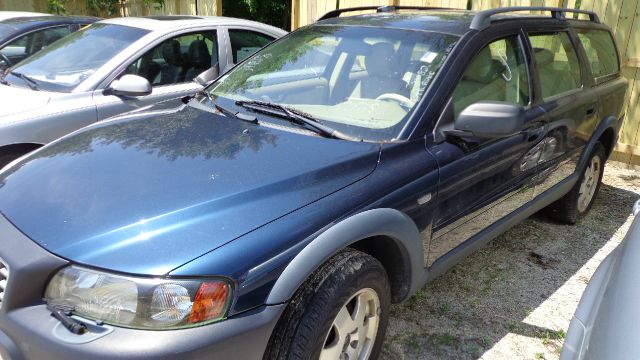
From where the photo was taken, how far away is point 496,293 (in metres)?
3.38

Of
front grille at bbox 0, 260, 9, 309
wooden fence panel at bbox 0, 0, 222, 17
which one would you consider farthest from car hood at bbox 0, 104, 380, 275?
wooden fence panel at bbox 0, 0, 222, 17

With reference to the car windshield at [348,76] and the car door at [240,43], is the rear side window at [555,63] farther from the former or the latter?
the car door at [240,43]

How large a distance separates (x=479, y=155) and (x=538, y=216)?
2.23 meters

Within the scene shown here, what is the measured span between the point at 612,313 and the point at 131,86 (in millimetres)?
3434

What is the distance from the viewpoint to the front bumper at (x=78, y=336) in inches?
62.7

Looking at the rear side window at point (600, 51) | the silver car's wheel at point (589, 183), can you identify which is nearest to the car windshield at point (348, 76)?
the rear side window at point (600, 51)

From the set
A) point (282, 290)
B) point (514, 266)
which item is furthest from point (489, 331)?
point (282, 290)

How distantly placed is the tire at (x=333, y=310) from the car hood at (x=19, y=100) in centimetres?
270

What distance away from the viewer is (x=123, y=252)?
5.60 feet

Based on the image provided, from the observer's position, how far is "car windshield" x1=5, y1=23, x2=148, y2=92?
13.4ft

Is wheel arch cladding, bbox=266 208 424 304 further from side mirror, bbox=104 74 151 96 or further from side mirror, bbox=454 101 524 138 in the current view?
side mirror, bbox=104 74 151 96

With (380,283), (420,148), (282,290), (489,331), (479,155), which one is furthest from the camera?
(489,331)

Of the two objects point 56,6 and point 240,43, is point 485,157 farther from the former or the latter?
point 56,6

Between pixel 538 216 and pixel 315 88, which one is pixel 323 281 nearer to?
pixel 315 88
